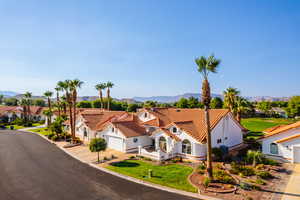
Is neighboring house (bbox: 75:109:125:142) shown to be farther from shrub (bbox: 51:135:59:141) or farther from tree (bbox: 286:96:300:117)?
tree (bbox: 286:96:300:117)

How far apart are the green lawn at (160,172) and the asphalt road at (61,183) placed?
1.64 m

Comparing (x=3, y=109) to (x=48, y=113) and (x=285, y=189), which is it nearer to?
(x=48, y=113)

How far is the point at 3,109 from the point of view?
84562 mm

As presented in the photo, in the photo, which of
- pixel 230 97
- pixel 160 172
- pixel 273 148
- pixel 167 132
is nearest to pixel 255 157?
pixel 273 148

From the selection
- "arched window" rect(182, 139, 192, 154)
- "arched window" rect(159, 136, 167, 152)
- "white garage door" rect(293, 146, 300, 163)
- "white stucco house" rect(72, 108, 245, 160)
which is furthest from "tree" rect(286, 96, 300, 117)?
"arched window" rect(159, 136, 167, 152)

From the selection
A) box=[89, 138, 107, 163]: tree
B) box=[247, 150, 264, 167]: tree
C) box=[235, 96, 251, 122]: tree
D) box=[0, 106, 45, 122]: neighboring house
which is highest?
box=[235, 96, 251, 122]: tree

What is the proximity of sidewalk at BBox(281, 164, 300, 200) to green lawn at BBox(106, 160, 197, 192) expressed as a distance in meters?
7.69

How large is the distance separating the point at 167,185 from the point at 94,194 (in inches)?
265

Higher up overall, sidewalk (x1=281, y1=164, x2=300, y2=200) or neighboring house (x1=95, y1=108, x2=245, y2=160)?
neighboring house (x1=95, y1=108, x2=245, y2=160)

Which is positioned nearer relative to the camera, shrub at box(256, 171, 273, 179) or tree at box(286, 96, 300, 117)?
shrub at box(256, 171, 273, 179)

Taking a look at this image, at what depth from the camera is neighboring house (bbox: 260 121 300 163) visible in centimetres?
2428

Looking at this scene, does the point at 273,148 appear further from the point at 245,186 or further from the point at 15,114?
the point at 15,114

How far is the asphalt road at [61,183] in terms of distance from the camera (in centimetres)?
1583

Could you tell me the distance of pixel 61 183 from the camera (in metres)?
18.4
